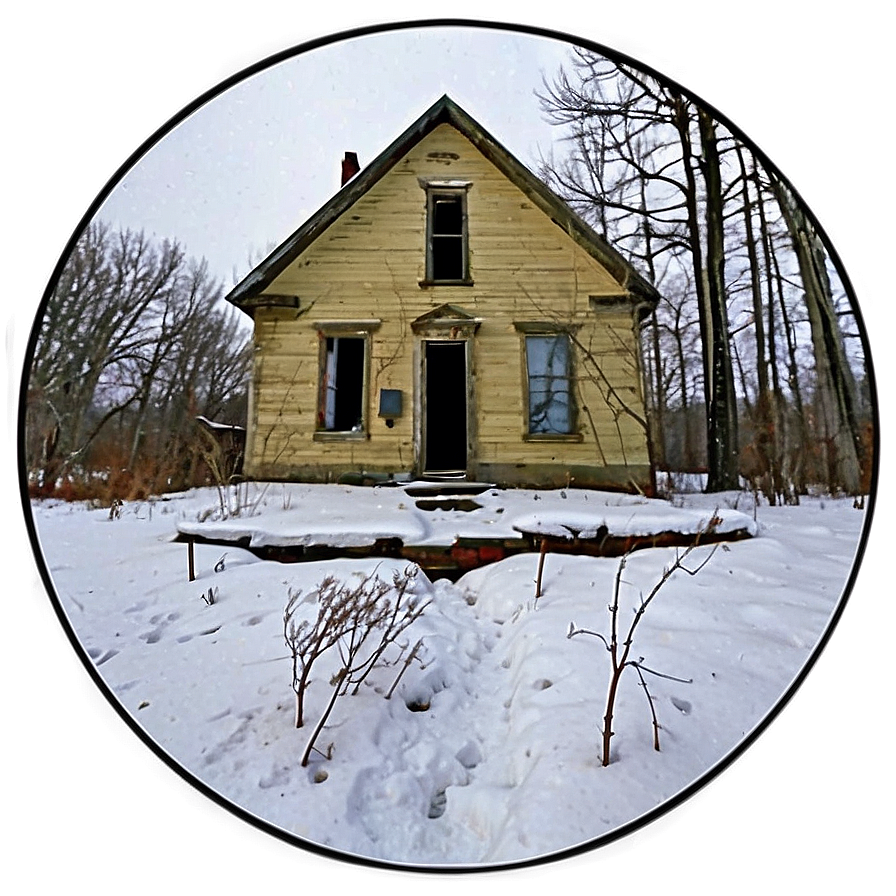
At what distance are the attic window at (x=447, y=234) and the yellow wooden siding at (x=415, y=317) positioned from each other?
1 centimetres

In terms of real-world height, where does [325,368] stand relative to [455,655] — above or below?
above

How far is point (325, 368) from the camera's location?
0.87 m

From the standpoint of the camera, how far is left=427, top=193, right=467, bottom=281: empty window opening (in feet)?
2.90

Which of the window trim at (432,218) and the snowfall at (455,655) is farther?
the window trim at (432,218)

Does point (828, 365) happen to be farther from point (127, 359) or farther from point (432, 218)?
point (127, 359)

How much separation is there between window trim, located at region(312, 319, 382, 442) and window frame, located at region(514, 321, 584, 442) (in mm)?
204

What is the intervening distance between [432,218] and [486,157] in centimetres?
13

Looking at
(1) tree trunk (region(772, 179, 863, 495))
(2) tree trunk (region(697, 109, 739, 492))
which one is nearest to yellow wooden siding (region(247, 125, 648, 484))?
(2) tree trunk (region(697, 109, 739, 492))

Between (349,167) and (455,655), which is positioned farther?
(349,167)

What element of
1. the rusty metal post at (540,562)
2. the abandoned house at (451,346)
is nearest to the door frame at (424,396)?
the abandoned house at (451,346)

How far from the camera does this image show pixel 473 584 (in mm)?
835

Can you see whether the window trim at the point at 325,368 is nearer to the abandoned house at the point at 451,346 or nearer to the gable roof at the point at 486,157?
the abandoned house at the point at 451,346

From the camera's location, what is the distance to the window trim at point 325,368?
0.86m

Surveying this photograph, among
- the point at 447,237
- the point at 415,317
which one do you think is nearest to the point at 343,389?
the point at 415,317
